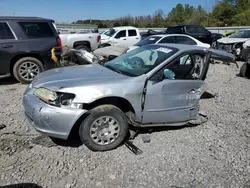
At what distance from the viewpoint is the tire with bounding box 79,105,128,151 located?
3398 millimetres

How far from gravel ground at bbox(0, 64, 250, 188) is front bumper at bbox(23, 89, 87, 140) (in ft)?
1.27

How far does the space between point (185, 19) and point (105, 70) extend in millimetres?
50534

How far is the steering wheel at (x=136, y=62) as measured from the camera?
414cm

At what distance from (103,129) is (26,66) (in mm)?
4537

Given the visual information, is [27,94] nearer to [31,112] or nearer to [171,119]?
[31,112]

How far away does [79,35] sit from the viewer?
522 inches

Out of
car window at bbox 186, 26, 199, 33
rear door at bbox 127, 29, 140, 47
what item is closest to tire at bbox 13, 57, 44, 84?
rear door at bbox 127, 29, 140, 47

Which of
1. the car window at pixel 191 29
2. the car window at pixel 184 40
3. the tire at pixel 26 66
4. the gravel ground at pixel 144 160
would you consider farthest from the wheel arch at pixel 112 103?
the car window at pixel 191 29

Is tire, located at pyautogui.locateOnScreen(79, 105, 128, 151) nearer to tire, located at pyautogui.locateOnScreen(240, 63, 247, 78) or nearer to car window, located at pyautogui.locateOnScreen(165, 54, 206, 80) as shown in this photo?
car window, located at pyautogui.locateOnScreen(165, 54, 206, 80)

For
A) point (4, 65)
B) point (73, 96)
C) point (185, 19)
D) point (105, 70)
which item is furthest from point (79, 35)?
point (185, 19)

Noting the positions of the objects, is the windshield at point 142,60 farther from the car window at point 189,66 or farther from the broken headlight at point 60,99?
the broken headlight at point 60,99

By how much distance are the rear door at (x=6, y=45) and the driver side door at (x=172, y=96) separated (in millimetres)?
4785

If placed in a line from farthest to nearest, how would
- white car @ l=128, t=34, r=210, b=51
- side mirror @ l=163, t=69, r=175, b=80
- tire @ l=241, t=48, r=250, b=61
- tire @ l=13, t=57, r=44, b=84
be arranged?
1. tire @ l=241, t=48, r=250, b=61
2. white car @ l=128, t=34, r=210, b=51
3. tire @ l=13, t=57, r=44, b=84
4. side mirror @ l=163, t=69, r=175, b=80

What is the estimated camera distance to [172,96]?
12.8 ft
